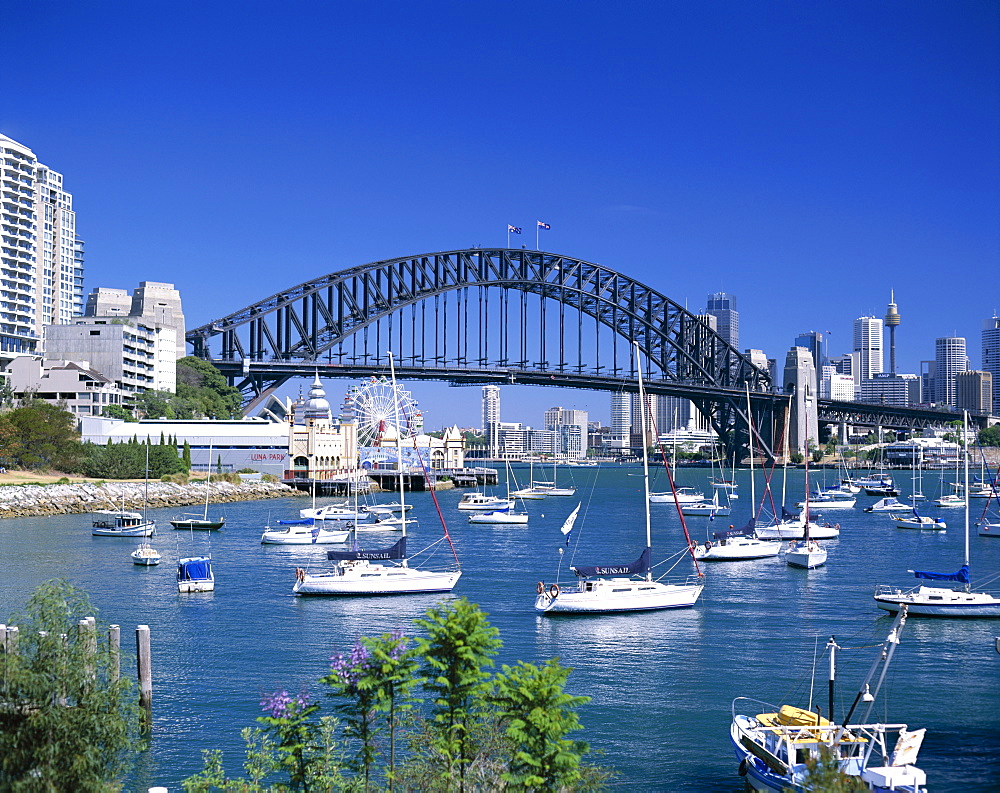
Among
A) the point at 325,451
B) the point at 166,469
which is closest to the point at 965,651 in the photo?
the point at 166,469

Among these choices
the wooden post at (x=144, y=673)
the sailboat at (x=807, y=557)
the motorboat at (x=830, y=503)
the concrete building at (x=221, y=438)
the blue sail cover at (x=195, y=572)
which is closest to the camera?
the wooden post at (x=144, y=673)

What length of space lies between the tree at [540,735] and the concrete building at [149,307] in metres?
115

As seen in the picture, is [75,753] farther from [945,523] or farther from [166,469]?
[166,469]

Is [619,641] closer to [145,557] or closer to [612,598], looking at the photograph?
[612,598]

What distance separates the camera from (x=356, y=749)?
22.5 m

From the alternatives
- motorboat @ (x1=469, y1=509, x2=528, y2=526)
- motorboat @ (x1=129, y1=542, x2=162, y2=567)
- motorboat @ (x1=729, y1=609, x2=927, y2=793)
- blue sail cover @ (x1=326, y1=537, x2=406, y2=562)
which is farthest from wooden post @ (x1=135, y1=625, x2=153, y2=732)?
motorboat @ (x1=469, y1=509, x2=528, y2=526)

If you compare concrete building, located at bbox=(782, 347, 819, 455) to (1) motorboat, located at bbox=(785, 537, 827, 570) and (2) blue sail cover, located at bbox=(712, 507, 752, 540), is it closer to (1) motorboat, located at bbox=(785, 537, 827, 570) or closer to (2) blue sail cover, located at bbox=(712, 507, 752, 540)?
(2) blue sail cover, located at bbox=(712, 507, 752, 540)

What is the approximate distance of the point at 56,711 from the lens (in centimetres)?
1634

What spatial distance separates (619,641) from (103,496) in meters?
62.4

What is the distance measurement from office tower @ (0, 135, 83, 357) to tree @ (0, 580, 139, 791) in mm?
121134

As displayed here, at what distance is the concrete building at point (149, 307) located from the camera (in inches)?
5089

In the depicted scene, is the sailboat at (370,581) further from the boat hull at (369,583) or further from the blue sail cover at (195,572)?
the blue sail cover at (195,572)

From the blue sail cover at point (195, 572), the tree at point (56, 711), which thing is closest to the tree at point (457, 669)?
the tree at point (56, 711)

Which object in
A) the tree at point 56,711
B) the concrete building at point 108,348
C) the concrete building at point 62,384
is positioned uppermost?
the concrete building at point 108,348
